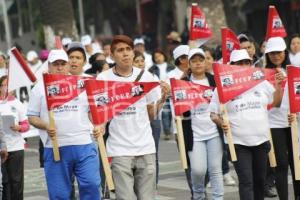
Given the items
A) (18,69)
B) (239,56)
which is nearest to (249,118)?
(239,56)

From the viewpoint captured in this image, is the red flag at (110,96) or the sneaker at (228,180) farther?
the sneaker at (228,180)

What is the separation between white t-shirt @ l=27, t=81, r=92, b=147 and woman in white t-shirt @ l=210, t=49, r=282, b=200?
131 cm

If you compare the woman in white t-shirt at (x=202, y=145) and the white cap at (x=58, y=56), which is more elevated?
the white cap at (x=58, y=56)

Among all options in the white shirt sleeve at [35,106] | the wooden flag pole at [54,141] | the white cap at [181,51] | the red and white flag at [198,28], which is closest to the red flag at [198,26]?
the red and white flag at [198,28]

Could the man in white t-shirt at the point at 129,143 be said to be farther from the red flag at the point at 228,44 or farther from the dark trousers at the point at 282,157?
the red flag at the point at 228,44

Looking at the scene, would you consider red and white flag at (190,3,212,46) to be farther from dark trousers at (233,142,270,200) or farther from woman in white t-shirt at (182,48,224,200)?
dark trousers at (233,142,270,200)

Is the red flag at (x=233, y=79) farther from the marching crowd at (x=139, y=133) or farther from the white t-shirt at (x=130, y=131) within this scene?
the white t-shirt at (x=130, y=131)

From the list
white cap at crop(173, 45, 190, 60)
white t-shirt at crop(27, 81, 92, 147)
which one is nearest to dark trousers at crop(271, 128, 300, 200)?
white cap at crop(173, 45, 190, 60)

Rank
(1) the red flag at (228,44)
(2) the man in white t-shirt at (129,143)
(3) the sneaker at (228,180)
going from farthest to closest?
(3) the sneaker at (228,180), (1) the red flag at (228,44), (2) the man in white t-shirt at (129,143)

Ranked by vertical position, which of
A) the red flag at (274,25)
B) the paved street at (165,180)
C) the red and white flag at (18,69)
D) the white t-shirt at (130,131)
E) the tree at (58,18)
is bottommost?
the paved street at (165,180)

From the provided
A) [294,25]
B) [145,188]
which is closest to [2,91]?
[145,188]

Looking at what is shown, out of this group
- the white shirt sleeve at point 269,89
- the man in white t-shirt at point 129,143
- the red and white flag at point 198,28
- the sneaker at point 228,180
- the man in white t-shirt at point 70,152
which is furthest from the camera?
the sneaker at point 228,180

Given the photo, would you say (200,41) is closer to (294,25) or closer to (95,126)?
(95,126)

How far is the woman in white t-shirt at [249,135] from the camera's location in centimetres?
827
